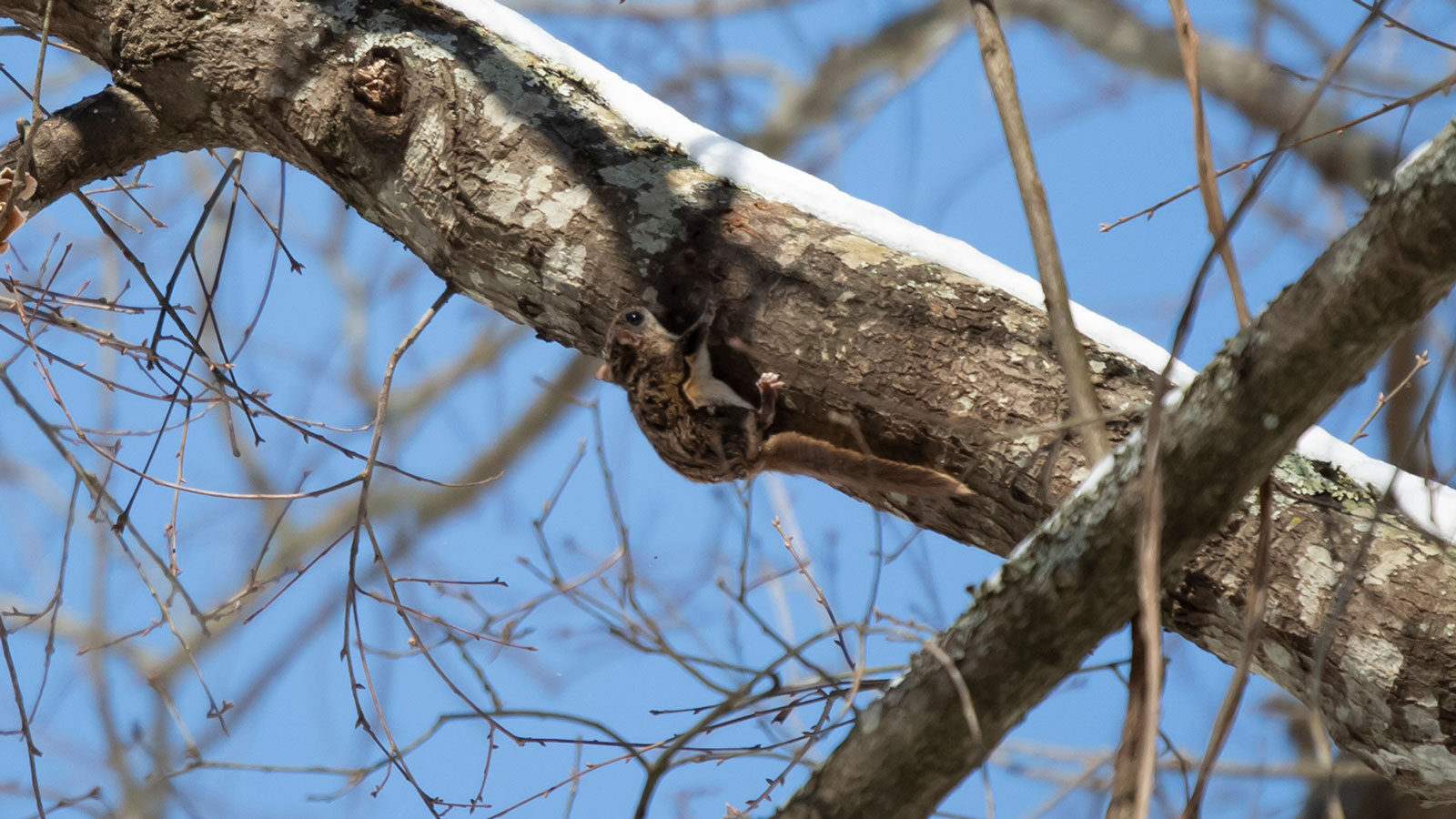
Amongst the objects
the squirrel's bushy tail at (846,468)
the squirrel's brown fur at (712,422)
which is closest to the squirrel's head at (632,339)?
the squirrel's brown fur at (712,422)

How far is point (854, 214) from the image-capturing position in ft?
7.00

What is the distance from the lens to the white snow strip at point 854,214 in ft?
6.01

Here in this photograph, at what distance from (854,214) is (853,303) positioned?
0.24 m

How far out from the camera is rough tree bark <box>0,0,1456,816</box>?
1.29 metres

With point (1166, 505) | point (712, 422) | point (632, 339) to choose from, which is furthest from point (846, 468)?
point (1166, 505)

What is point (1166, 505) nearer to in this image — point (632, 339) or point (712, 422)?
point (712, 422)

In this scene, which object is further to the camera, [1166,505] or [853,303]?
[853,303]

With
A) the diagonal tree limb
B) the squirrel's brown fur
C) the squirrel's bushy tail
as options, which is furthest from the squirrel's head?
the diagonal tree limb

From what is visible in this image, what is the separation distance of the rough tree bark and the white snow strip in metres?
0.04

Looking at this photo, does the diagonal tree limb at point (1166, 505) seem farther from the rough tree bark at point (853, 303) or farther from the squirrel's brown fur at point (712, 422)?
the squirrel's brown fur at point (712, 422)

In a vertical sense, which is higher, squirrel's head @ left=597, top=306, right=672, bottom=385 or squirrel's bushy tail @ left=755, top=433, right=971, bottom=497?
squirrel's head @ left=597, top=306, right=672, bottom=385

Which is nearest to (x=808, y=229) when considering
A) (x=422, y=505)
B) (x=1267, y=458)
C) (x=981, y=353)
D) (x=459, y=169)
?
(x=981, y=353)

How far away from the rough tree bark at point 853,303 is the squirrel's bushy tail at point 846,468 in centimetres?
4

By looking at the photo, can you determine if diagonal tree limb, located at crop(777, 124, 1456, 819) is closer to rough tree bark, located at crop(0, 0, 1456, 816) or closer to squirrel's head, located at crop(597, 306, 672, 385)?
rough tree bark, located at crop(0, 0, 1456, 816)
